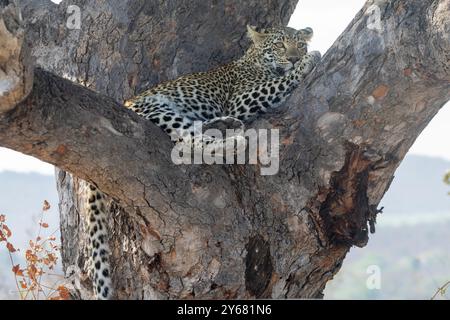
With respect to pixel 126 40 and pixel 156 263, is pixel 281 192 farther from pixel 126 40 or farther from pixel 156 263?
pixel 126 40

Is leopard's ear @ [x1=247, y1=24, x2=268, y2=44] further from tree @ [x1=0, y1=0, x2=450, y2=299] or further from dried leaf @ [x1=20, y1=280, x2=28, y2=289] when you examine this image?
dried leaf @ [x1=20, y1=280, x2=28, y2=289]

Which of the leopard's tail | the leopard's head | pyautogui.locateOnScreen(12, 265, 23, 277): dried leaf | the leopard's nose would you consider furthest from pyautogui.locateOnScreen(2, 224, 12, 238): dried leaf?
the leopard's nose

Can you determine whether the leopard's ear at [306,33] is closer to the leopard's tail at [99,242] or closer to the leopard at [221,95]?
the leopard at [221,95]

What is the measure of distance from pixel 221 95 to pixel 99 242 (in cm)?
211

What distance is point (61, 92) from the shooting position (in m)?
6.21

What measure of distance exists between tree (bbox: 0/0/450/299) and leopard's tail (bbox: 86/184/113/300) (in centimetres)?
8

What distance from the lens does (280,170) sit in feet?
22.5

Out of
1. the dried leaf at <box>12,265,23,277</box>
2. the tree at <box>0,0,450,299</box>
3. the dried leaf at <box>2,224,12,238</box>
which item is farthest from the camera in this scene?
the dried leaf at <box>2,224,12,238</box>

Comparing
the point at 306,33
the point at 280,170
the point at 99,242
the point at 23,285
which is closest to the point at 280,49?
the point at 306,33

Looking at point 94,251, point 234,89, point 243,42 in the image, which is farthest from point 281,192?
point 243,42

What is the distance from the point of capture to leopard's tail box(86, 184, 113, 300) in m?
7.17

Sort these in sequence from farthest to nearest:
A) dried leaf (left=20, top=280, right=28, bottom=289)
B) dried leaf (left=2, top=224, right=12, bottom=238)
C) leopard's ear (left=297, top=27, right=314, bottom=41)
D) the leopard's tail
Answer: leopard's ear (left=297, top=27, right=314, bottom=41) < dried leaf (left=20, top=280, right=28, bottom=289) < dried leaf (left=2, top=224, right=12, bottom=238) < the leopard's tail

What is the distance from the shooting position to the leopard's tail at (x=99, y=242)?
7168 millimetres
